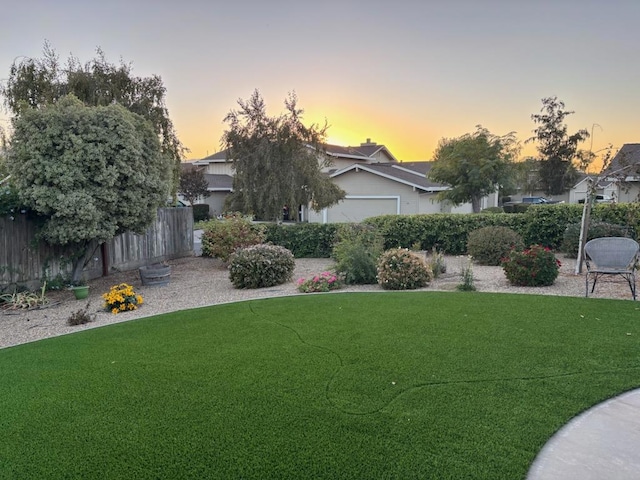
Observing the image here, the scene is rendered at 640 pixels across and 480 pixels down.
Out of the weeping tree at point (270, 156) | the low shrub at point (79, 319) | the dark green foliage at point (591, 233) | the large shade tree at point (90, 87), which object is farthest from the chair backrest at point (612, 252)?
the large shade tree at point (90, 87)

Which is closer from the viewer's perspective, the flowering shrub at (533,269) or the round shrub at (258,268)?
the flowering shrub at (533,269)

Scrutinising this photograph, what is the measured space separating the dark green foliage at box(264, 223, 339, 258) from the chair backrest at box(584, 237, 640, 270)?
779cm

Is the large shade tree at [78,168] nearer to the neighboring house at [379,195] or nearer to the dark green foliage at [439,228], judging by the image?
the dark green foliage at [439,228]

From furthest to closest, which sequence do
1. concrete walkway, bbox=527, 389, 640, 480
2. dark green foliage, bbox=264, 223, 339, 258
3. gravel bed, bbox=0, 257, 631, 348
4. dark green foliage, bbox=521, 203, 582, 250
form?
dark green foliage, bbox=264, 223, 339, 258
dark green foliage, bbox=521, 203, 582, 250
gravel bed, bbox=0, 257, 631, 348
concrete walkway, bbox=527, 389, 640, 480

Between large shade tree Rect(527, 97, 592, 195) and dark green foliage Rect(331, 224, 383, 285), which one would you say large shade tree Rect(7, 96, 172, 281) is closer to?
dark green foliage Rect(331, 224, 383, 285)

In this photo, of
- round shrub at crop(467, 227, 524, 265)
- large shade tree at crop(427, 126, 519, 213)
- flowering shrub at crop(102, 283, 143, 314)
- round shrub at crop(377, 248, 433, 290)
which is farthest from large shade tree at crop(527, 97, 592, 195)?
flowering shrub at crop(102, 283, 143, 314)

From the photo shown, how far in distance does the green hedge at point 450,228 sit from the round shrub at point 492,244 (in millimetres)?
1472

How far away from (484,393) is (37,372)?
15.6 feet

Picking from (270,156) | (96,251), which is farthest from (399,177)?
(96,251)

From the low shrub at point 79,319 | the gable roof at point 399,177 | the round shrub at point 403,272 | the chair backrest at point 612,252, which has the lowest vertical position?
the low shrub at point 79,319

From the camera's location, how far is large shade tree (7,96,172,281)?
8508mm

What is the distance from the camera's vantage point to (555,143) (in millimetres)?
35969

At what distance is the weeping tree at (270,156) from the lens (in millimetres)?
15023

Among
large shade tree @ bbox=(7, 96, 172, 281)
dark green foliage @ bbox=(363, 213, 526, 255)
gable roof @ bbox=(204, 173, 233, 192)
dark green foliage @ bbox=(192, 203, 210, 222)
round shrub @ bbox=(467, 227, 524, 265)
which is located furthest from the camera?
gable roof @ bbox=(204, 173, 233, 192)
